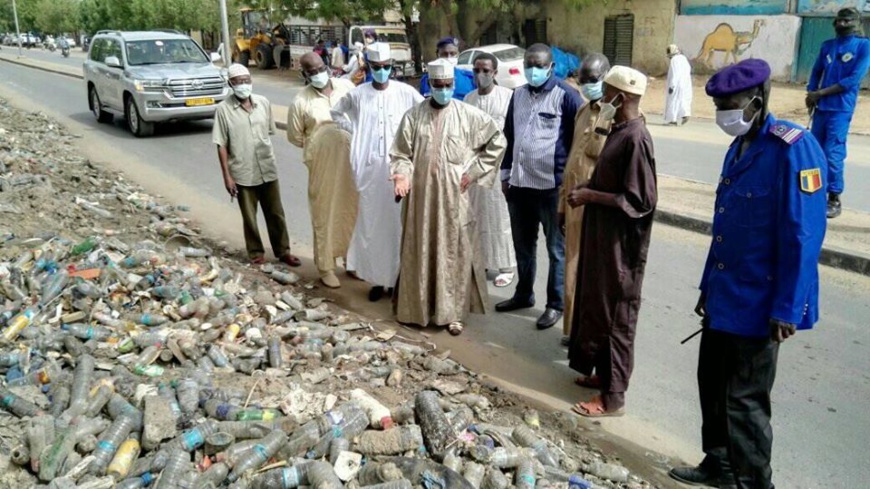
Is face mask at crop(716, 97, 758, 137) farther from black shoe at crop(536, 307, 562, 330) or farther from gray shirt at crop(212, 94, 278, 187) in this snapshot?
gray shirt at crop(212, 94, 278, 187)

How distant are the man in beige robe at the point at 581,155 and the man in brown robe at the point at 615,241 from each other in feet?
1.22

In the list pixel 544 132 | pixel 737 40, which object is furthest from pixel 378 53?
pixel 737 40

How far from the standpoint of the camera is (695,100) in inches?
779

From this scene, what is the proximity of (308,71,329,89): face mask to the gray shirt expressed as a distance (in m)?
0.71

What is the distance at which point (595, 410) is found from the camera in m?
4.18

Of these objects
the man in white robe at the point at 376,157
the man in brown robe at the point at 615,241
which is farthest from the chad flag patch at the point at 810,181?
the man in white robe at the point at 376,157

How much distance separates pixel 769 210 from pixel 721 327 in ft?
1.79

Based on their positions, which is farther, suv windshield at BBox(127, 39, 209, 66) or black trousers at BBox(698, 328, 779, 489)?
suv windshield at BBox(127, 39, 209, 66)

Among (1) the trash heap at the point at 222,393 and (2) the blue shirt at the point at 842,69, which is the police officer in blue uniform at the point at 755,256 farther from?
(2) the blue shirt at the point at 842,69

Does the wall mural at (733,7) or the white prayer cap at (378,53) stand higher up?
the wall mural at (733,7)

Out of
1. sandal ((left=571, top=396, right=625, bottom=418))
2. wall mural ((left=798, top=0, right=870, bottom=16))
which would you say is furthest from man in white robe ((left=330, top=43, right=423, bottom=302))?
wall mural ((left=798, top=0, right=870, bottom=16))

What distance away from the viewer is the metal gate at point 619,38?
25.6m

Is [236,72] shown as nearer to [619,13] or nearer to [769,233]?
[769,233]

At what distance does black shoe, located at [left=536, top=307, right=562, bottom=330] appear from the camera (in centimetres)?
540
